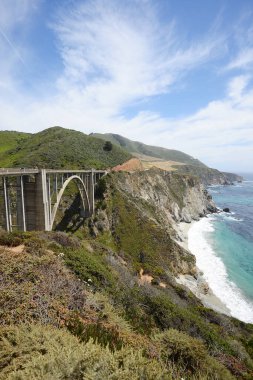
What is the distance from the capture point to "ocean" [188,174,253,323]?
3108cm

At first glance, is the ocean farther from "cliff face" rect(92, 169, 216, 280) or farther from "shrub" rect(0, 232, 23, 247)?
"shrub" rect(0, 232, 23, 247)

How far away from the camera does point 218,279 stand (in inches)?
1427

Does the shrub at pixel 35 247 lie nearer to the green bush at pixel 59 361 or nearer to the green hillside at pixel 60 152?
the green bush at pixel 59 361

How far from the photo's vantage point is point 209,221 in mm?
74500

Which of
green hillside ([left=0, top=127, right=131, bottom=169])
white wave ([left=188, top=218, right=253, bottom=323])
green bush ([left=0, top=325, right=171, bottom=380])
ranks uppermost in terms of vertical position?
green hillside ([left=0, top=127, right=131, bottom=169])

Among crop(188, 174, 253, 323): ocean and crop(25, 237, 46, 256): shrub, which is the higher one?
crop(25, 237, 46, 256): shrub

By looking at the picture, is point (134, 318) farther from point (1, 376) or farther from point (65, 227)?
point (65, 227)

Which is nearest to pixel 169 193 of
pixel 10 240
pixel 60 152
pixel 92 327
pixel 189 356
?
pixel 60 152

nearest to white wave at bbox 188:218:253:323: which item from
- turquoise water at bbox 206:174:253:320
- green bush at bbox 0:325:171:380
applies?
turquoise water at bbox 206:174:253:320

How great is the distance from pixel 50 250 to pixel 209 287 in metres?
25.0

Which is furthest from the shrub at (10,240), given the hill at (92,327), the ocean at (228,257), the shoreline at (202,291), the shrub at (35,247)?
the ocean at (228,257)

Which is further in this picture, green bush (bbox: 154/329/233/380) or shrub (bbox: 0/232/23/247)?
shrub (bbox: 0/232/23/247)

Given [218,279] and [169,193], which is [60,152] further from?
[218,279]

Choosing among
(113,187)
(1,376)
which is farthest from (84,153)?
(1,376)
